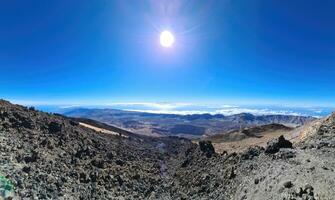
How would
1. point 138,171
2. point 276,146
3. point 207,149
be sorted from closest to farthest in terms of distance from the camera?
point 276,146, point 138,171, point 207,149

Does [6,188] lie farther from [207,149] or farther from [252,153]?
[207,149]

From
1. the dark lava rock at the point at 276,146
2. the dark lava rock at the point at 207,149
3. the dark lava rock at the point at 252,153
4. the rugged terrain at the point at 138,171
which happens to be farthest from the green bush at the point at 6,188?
the dark lava rock at the point at 207,149

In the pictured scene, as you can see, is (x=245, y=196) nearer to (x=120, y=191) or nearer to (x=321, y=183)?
(x=321, y=183)

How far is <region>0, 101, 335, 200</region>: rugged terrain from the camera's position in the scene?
20.2m

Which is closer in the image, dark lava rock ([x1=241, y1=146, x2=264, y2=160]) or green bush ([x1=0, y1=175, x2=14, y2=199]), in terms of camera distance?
green bush ([x1=0, y1=175, x2=14, y2=199])

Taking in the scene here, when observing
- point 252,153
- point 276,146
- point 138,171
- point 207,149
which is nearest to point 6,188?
point 138,171

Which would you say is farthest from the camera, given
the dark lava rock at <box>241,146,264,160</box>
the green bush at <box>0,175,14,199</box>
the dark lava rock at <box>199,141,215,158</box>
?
the dark lava rock at <box>199,141,215,158</box>

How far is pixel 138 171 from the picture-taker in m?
37.1

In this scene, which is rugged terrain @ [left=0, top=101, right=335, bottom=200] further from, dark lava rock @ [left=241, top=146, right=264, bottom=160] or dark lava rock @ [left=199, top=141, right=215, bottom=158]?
dark lava rock @ [left=199, top=141, right=215, bottom=158]

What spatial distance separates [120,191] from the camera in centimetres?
2864

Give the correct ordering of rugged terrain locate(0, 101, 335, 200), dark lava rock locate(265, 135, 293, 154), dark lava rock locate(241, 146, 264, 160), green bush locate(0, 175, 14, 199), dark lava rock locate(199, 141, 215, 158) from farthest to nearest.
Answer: dark lava rock locate(199, 141, 215, 158)
dark lava rock locate(241, 146, 264, 160)
dark lava rock locate(265, 135, 293, 154)
rugged terrain locate(0, 101, 335, 200)
green bush locate(0, 175, 14, 199)

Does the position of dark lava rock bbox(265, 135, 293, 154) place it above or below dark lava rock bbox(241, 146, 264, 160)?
above

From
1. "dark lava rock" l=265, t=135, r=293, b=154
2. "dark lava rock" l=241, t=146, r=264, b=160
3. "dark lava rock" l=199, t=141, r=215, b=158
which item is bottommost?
"dark lava rock" l=199, t=141, r=215, b=158

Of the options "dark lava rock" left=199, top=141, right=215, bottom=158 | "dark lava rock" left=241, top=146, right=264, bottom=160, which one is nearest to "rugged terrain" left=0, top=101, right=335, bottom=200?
"dark lava rock" left=241, top=146, right=264, bottom=160
